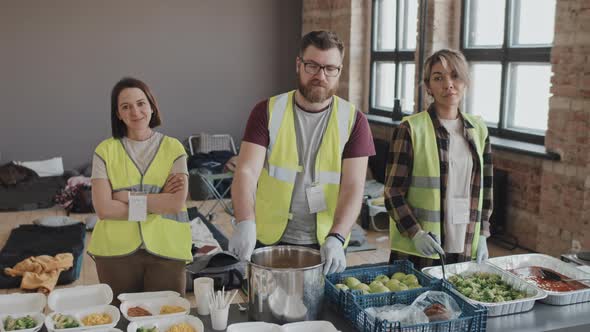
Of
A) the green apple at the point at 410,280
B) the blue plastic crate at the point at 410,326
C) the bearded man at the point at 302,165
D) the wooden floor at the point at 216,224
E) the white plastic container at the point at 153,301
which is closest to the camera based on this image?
the blue plastic crate at the point at 410,326

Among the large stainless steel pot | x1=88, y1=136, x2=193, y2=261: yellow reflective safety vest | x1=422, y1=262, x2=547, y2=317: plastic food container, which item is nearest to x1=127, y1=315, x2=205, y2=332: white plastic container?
the large stainless steel pot

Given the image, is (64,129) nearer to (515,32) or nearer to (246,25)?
(246,25)

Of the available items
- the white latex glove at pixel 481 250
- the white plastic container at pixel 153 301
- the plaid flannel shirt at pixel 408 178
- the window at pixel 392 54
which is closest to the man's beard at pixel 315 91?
the plaid flannel shirt at pixel 408 178

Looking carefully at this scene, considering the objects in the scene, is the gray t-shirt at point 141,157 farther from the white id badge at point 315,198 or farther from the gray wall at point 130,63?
the gray wall at point 130,63

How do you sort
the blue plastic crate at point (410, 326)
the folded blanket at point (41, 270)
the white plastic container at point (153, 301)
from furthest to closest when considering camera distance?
the folded blanket at point (41, 270), the white plastic container at point (153, 301), the blue plastic crate at point (410, 326)

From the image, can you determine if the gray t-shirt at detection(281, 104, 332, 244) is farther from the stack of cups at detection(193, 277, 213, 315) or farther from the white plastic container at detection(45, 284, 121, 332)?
the white plastic container at detection(45, 284, 121, 332)

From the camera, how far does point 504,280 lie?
7.54 ft

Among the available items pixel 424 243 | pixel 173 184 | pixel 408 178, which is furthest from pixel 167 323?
pixel 408 178

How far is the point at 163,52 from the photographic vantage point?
7.87 meters

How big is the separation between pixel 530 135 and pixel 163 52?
4.66 metres

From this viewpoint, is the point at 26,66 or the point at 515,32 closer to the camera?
the point at 515,32

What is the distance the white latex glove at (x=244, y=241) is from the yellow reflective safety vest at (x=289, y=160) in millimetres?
191

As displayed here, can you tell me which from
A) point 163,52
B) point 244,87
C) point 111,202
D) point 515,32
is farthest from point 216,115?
point 111,202

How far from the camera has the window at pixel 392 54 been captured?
6.76 meters
